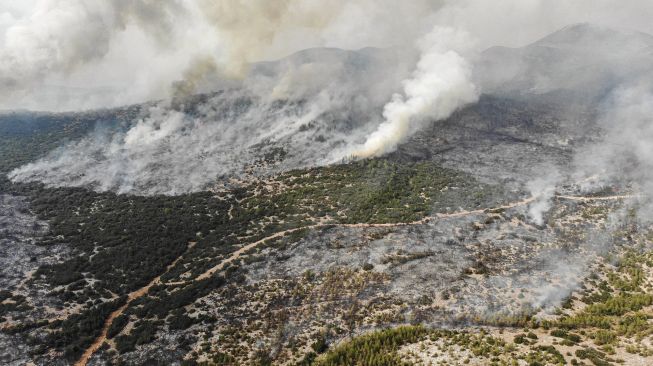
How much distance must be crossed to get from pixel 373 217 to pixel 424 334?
95.5 ft

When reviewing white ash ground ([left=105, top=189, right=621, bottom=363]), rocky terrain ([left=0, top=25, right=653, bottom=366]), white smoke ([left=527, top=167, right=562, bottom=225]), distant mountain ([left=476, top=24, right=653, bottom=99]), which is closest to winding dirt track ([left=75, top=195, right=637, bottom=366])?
rocky terrain ([left=0, top=25, right=653, bottom=366])

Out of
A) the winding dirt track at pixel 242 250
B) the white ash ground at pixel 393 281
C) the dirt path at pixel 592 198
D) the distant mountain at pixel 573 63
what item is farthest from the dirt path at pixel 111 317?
the distant mountain at pixel 573 63

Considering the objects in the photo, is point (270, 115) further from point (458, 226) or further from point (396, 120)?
point (458, 226)

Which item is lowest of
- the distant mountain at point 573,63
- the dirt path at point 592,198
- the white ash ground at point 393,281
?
the white ash ground at point 393,281

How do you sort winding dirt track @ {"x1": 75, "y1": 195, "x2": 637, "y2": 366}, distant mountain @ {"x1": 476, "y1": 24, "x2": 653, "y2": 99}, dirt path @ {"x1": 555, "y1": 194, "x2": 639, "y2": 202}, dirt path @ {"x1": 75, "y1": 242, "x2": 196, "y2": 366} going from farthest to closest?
distant mountain @ {"x1": 476, "y1": 24, "x2": 653, "y2": 99}
dirt path @ {"x1": 555, "y1": 194, "x2": 639, "y2": 202}
winding dirt track @ {"x1": 75, "y1": 195, "x2": 637, "y2": 366}
dirt path @ {"x1": 75, "y1": 242, "x2": 196, "y2": 366}

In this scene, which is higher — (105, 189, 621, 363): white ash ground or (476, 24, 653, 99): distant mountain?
(476, 24, 653, 99): distant mountain

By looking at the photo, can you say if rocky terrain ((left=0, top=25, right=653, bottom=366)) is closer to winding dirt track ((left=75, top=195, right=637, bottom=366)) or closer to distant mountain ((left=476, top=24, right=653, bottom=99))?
winding dirt track ((left=75, top=195, right=637, bottom=366))

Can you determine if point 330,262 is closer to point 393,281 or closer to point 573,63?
point 393,281

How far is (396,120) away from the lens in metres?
103

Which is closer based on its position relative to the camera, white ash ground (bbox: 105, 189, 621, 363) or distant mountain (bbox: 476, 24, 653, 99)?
white ash ground (bbox: 105, 189, 621, 363)

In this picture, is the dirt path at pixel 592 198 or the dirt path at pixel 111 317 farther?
the dirt path at pixel 592 198

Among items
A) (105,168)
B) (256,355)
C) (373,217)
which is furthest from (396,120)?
(256,355)

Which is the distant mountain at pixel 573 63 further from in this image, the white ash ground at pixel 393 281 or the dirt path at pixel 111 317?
the dirt path at pixel 111 317

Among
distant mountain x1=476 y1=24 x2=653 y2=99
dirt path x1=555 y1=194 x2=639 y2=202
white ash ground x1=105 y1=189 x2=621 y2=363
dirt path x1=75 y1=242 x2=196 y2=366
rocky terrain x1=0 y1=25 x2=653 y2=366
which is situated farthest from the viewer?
distant mountain x1=476 y1=24 x2=653 y2=99
